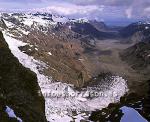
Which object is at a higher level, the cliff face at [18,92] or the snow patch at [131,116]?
the cliff face at [18,92]

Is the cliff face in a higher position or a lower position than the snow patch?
higher

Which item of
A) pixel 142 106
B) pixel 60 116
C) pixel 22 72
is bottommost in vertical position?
pixel 60 116

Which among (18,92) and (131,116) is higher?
(18,92)

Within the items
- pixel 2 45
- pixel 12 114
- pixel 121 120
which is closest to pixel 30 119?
pixel 12 114

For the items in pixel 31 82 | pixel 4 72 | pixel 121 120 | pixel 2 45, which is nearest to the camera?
pixel 4 72

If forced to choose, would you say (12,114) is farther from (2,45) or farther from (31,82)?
(2,45)

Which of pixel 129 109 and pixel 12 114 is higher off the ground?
pixel 12 114

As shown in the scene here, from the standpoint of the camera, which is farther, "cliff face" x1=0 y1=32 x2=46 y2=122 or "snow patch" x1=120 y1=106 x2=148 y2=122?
"snow patch" x1=120 y1=106 x2=148 y2=122

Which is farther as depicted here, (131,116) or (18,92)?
(131,116)
